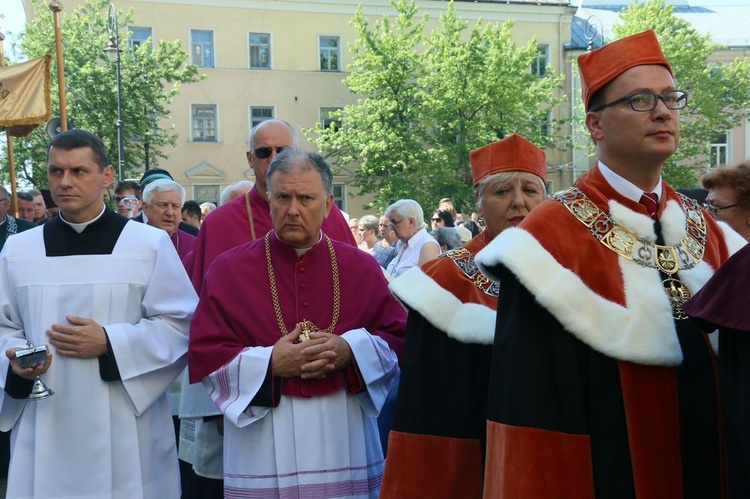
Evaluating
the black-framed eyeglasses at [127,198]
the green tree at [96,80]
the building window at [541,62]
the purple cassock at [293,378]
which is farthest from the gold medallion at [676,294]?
the building window at [541,62]

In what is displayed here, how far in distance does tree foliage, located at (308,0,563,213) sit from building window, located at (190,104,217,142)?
416cm

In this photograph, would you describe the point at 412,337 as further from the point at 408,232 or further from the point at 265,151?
the point at 408,232

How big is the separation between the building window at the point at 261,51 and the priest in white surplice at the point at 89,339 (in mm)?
31862

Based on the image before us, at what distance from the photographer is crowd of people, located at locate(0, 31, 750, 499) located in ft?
8.29

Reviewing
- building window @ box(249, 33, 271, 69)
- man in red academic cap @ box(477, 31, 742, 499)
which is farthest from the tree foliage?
man in red academic cap @ box(477, 31, 742, 499)

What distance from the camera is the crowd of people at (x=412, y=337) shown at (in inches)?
99.5

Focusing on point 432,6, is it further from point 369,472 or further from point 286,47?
point 369,472

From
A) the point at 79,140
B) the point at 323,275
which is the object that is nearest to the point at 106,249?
the point at 79,140

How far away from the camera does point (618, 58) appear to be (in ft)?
9.04

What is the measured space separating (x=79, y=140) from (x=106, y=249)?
524mm

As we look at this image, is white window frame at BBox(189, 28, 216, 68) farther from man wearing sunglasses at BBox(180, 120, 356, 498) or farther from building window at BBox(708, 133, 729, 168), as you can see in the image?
man wearing sunglasses at BBox(180, 120, 356, 498)

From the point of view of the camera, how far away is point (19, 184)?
2817 cm

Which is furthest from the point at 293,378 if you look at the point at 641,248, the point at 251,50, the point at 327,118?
the point at 327,118

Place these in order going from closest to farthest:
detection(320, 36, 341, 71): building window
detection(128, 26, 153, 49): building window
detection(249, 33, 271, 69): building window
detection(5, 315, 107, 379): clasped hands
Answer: detection(5, 315, 107, 379): clasped hands → detection(128, 26, 153, 49): building window → detection(249, 33, 271, 69): building window → detection(320, 36, 341, 71): building window
